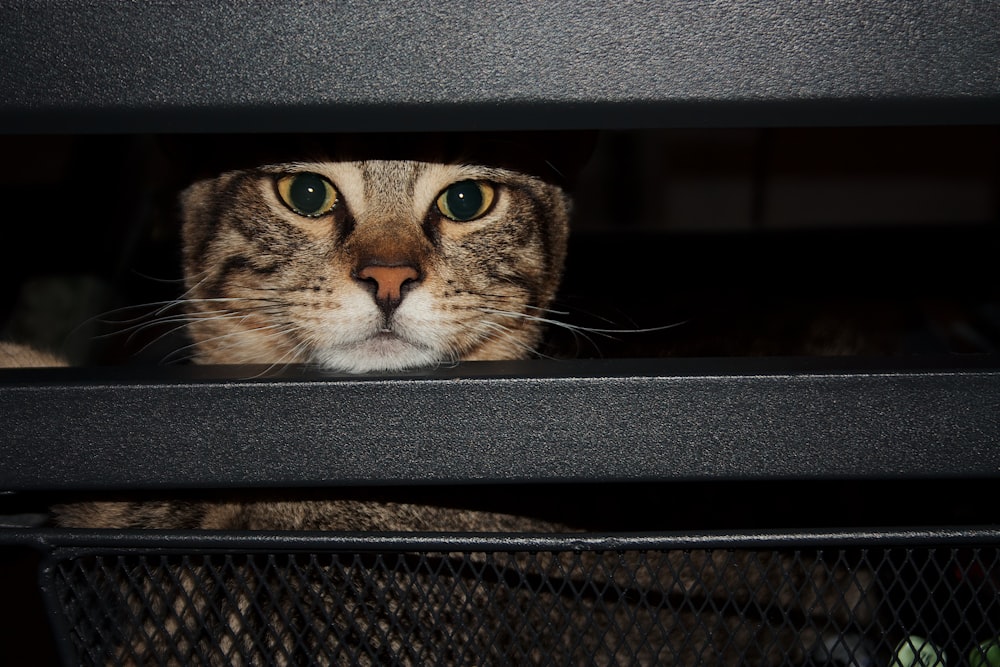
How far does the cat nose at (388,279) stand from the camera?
0.83 metres

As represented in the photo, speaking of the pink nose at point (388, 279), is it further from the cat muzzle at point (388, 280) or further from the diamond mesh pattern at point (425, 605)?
the diamond mesh pattern at point (425, 605)

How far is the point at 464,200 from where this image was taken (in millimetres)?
937

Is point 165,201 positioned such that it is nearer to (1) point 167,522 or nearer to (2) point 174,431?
(1) point 167,522

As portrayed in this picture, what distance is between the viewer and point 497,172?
0.94m

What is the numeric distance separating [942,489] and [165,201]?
1186 millimetres

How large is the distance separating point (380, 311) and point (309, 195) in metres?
0.15

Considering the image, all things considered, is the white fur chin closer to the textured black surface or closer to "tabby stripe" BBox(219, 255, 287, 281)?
"tabby stripe" BBox(219, 255, 287, 281)

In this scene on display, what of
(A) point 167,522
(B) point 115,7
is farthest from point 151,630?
(B) point 115,7

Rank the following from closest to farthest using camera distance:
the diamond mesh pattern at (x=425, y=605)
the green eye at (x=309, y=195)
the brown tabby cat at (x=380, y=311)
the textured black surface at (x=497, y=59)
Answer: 1. the textured black surface at (x=497, y=59)
2. the diamond mesh pattern at (x=425, y=605)
3. the brown tabby cat at (x=380, y=311)
4. the green eye at (x=309, y=195)

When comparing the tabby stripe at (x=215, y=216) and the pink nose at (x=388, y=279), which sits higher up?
the tabby stripe at (x=215, y=216)

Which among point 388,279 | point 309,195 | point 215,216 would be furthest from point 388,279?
point 215,216

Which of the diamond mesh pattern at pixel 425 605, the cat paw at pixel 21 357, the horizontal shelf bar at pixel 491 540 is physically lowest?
the diamond mesh pattern at pixel 425 605

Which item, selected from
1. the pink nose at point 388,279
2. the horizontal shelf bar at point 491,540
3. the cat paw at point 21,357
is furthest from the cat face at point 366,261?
the horizontal shelf bar at point 491,540

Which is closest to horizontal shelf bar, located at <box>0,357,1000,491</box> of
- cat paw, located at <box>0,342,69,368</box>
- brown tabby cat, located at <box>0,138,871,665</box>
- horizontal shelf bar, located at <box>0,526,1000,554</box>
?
horizontal shelf bar, located at <box>0,526,1000,554</box>
